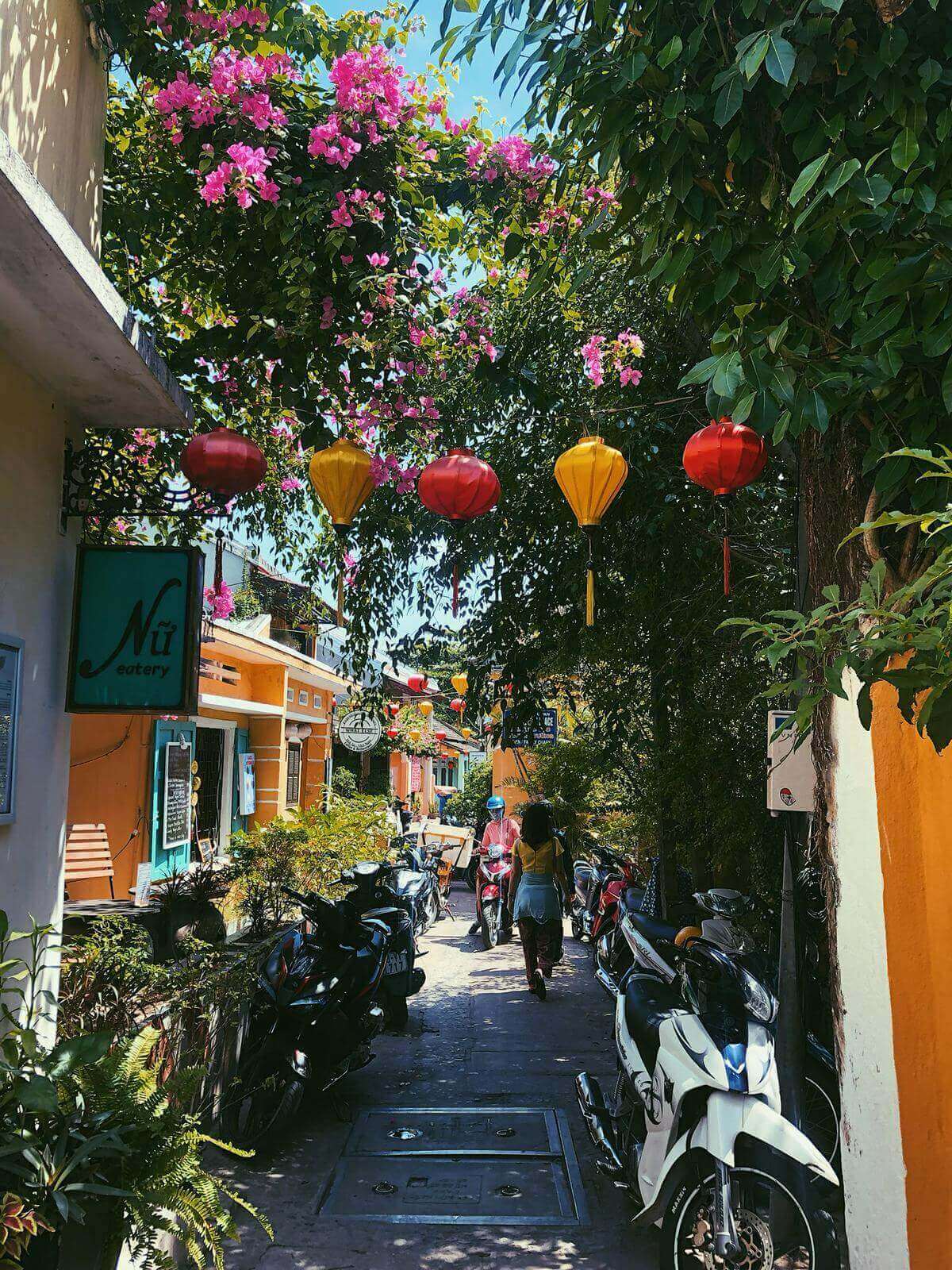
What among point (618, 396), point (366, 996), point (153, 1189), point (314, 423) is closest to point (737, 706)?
point (618, 396)

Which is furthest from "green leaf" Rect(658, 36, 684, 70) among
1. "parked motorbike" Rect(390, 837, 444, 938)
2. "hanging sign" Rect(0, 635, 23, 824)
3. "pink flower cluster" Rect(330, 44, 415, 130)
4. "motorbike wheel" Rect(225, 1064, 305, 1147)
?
"parked motorbike" Rect(390, 837, 444, 938)

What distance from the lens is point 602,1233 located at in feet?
12.8

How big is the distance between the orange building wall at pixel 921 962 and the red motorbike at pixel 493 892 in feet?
25.3

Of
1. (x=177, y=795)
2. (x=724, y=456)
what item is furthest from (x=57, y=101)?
(x=177, y=795)

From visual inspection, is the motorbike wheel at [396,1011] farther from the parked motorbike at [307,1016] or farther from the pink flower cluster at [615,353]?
the pink flower cluster at [615,353]

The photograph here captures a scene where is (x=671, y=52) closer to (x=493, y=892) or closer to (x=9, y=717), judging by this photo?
(x=9, y=717)

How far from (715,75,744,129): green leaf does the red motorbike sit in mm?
8726

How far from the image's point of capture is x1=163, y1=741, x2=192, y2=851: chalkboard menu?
422 inches

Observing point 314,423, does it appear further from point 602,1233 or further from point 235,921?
point 235,921

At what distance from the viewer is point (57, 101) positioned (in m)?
3.41

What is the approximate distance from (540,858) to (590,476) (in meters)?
5.13

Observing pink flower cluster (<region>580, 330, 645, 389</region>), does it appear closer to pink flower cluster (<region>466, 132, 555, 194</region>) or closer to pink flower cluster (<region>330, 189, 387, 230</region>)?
pink flower cluster (<region>466, 132, 555, 194</region>)

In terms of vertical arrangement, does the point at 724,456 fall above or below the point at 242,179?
below

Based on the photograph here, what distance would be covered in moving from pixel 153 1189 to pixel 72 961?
1.85m
